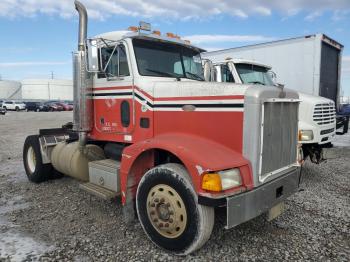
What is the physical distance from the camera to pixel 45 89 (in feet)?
326

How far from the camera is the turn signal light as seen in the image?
3.11m

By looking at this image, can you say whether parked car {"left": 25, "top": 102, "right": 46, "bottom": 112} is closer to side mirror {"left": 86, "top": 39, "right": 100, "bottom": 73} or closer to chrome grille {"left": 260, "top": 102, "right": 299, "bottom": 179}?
side mirror {"left": 86, "top": 39, "right": 100, "bottom": 73}

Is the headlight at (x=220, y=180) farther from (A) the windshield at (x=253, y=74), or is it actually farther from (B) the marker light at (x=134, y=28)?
(A) the windshield at (x=253, y=74)

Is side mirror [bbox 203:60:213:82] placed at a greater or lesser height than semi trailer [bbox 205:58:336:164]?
greater

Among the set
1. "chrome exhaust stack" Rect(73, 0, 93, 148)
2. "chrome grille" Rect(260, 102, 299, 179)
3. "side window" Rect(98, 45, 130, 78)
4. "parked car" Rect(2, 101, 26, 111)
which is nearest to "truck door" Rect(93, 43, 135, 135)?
"side window" Rect(98, 45, 130, 78)

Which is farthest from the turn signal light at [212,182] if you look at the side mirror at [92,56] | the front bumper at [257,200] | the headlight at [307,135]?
the headlight at [307,135]

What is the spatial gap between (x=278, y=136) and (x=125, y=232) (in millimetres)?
2318

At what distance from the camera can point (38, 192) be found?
5984 mm

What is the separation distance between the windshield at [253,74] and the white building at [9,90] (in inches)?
4281

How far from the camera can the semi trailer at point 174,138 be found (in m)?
3.30

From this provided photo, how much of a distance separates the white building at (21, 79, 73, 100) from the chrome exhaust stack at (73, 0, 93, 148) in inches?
3881

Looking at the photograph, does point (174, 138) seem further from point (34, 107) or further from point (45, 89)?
point (45, 89)

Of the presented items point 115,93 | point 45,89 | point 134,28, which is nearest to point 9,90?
point 45,89

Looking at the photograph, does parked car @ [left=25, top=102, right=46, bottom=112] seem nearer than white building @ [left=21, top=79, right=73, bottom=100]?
Yes
